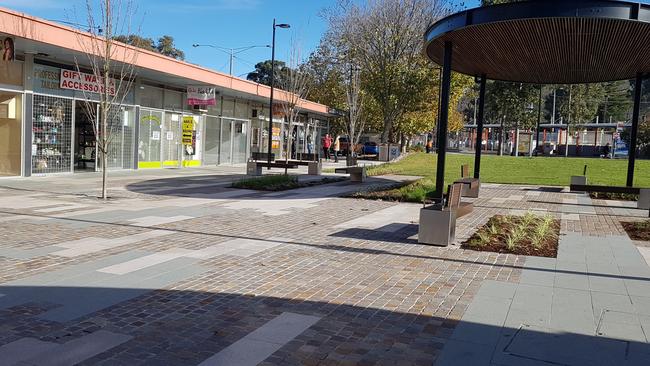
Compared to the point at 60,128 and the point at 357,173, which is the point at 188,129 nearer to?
the point at 60,128

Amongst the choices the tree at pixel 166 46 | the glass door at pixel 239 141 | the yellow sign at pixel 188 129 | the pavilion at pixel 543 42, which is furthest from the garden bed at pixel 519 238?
the tree at pixel 166 46

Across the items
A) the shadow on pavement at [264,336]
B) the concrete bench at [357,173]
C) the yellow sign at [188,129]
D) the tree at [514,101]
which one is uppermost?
the tree at [514,101]

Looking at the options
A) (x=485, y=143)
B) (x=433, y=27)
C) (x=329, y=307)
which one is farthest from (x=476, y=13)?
(x=485, y=143)

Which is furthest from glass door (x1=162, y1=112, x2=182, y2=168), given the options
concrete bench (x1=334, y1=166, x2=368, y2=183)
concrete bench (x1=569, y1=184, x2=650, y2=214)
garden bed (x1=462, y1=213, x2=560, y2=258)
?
garden bed (x1=462, y1=213, x2=560, y2=258)

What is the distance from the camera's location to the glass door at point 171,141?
24969mm

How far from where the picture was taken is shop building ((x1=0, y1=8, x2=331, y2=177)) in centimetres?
1669

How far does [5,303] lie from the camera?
17.0ft

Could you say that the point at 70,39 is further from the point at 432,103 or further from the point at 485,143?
the point at 485,143

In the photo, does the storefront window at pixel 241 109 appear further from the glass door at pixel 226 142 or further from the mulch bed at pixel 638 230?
the mulch bed at pixel 638 230

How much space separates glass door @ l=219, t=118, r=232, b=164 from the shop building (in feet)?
0.18

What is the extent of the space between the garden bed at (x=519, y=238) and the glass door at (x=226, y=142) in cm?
2156

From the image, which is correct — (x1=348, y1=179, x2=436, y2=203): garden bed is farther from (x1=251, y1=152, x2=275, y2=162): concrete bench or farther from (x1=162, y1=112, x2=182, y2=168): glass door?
(x1=162, y1=112, x2=182, y2=168): glass door

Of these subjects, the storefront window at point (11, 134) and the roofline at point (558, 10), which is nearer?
the roofline at point (558, 10)

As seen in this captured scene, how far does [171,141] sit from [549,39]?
1822cm
